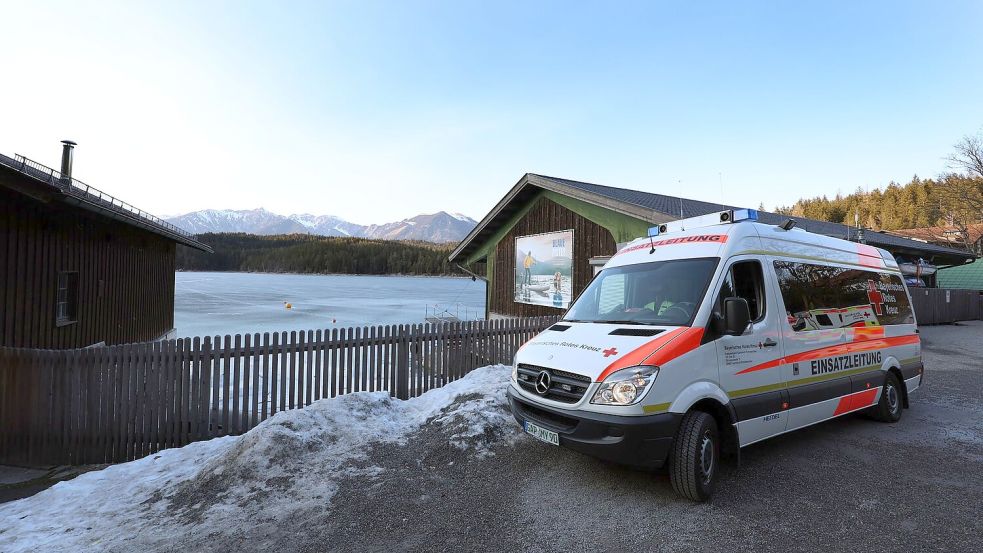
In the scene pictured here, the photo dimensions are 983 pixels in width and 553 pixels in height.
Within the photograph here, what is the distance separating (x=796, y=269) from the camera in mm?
5168

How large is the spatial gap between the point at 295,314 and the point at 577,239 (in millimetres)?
27710

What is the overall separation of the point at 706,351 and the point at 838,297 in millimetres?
2841

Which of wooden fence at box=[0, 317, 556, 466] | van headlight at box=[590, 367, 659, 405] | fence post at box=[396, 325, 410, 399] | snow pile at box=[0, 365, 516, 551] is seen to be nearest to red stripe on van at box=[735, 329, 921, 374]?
van headlight at box=[590, 367, 659, 405]

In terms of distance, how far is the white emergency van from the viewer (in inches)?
146

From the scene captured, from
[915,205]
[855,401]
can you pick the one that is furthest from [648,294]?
[915,205]

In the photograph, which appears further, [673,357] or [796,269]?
[796,269]

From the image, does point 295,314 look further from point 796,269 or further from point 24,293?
point 796,269

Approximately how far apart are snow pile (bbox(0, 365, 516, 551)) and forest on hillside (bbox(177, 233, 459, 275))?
12806 cm

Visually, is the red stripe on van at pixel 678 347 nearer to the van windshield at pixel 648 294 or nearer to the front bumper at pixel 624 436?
the van windshield at pixel 648 294

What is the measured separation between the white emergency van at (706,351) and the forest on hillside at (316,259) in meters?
129

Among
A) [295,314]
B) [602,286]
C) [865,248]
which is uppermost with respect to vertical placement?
[865,248]

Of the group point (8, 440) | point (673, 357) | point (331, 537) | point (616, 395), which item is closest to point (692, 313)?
point (673, 357)

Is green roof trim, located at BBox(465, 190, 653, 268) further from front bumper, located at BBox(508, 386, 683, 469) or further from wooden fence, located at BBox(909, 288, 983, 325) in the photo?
wooden fence, located at BBox(909, 288, 983, 325)

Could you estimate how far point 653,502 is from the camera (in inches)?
155
